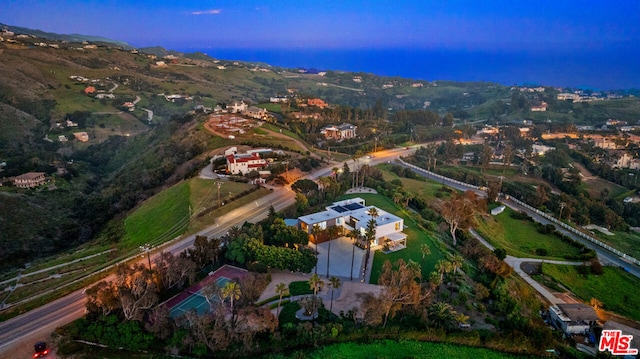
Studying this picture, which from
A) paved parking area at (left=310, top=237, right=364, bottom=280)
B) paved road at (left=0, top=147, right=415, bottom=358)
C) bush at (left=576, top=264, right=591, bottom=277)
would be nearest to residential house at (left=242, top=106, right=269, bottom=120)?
paved road at (left=0, top=147, right=415, bottom=358)

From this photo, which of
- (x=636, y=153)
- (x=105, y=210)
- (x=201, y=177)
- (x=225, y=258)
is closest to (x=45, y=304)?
(x=225, y=258)

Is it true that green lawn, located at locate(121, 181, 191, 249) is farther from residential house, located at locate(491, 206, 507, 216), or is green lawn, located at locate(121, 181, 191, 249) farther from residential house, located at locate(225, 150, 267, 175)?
residential house, located at locate(491, 206, 507, 216)

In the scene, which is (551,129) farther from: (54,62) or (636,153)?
(54,62)

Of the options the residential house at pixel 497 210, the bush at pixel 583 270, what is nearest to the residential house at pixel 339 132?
the residential house at pixel 497 210

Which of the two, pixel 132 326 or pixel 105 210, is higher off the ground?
pixel 132 326

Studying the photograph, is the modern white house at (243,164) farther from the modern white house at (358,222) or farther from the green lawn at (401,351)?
the green lawn at (401,351)

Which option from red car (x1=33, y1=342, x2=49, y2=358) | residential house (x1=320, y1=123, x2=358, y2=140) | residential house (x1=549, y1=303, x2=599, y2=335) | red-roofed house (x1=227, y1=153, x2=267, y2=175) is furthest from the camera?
residential house (x1=320, y1=123, x2=358, y2=140)
